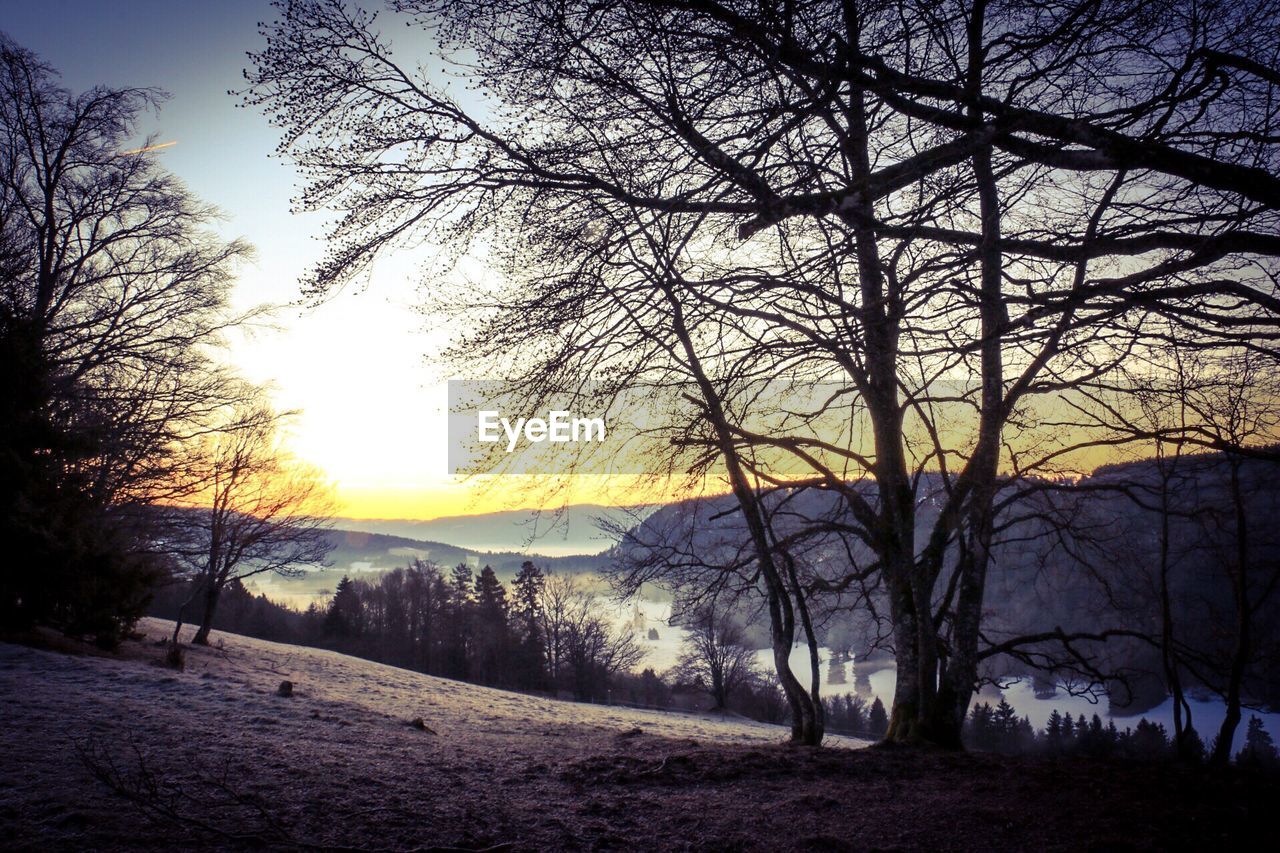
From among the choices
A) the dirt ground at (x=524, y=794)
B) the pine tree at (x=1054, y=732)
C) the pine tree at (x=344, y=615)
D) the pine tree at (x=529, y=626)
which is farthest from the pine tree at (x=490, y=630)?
the dirt ground at (x=524, y=794)

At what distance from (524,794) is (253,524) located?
1996 cm

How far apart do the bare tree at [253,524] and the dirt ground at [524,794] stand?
11720mm

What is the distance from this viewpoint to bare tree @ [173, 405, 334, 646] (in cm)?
1769

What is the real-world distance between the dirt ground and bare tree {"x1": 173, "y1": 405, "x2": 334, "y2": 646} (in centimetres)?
1172

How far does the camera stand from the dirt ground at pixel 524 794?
129 inches

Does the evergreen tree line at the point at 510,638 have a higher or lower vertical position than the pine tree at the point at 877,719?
higher

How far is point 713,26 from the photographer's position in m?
3.72

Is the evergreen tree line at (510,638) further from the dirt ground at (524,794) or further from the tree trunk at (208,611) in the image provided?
the dirt ground at (524,794)

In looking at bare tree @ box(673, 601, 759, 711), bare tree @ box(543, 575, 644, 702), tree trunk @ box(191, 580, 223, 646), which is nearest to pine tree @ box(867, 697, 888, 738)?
bare tree @ box(673, 601, 759, 711)

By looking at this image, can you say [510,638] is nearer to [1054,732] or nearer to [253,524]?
[253,524]

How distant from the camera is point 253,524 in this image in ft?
66.5

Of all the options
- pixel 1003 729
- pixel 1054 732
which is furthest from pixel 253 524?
pixel 1054 732

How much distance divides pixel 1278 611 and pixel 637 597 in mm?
19941

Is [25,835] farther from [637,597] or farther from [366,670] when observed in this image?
[366,670]
